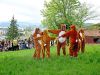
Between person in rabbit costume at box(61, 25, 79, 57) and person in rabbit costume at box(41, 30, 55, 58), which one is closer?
person in rabbit costume at box(61, 25, 79, 57)

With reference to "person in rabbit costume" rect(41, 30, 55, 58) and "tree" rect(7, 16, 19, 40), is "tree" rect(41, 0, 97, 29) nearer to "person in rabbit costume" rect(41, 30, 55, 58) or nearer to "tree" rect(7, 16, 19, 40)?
"tree" rect(7, 16, 19, 40)

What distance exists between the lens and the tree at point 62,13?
68656mm

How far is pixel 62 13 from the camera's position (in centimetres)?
6944

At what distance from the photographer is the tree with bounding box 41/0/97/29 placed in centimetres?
6866

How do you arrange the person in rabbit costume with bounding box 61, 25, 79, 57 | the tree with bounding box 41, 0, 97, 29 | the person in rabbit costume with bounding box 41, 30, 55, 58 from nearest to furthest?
the person in rabbit costume with bounding box 61, 25, 79, 57 < the person in rabbit costume with bounding box 41, 30, 55, 58 < the tree with bounding box 41, 0, 97, 29

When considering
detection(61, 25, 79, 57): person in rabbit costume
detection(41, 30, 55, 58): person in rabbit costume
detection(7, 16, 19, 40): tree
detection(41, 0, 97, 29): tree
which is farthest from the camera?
detection(7, 16, 19, 40): tree

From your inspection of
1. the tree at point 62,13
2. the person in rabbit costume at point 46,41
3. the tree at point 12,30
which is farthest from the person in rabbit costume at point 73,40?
the tree at point 12,30

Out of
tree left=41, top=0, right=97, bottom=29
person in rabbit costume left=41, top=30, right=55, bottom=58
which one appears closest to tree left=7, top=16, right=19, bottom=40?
tree left=41, top=0, right=97, bottom=29

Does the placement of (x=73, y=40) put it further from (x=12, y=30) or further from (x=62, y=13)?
(x=12, y=30)

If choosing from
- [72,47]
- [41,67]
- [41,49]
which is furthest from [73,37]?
[41,67]

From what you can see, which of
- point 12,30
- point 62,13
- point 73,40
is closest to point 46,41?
point 73,40

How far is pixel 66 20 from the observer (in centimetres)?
6744

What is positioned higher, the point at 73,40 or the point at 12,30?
the point at 12,30

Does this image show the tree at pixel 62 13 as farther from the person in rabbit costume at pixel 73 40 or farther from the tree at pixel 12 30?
the person in rabbit costume at pixel 73 40
